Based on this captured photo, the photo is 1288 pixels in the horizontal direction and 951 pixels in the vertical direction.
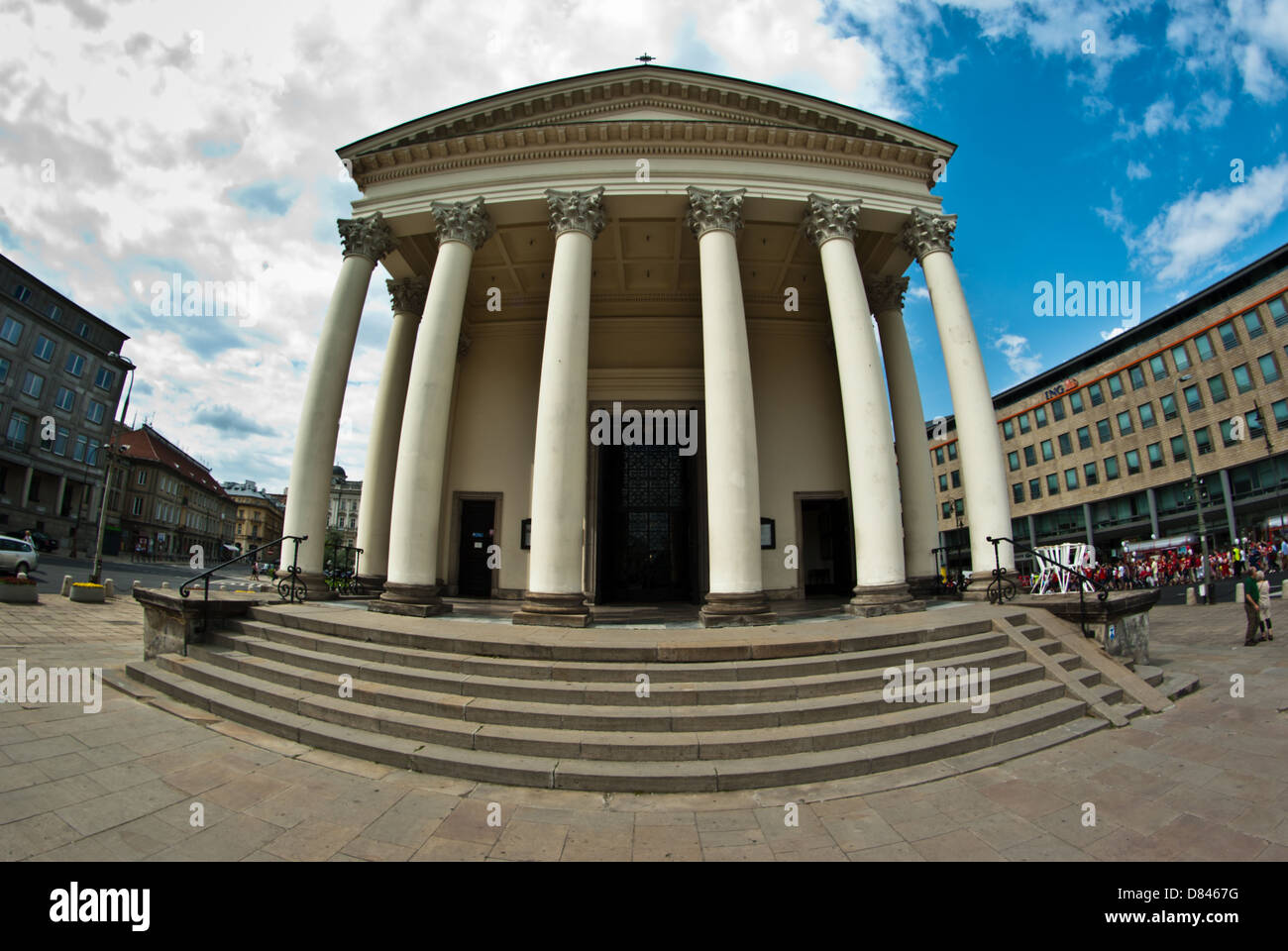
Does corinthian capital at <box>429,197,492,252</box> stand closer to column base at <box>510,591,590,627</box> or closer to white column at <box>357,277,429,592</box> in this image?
white column at <box>357,277,429,592</box>

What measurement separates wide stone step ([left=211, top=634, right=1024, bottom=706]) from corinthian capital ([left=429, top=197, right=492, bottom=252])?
8.93 meters

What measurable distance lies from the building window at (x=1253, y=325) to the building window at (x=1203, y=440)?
21.3 ft

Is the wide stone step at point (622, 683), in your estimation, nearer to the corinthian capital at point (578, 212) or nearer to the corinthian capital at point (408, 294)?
the corinthian capital at point (578, 212)

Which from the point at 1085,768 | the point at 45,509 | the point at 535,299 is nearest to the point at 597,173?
the point at 535,299

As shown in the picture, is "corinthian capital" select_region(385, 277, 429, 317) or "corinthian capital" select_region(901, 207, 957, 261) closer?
"corinthian capital" select_region(901, 207, 957, 261)

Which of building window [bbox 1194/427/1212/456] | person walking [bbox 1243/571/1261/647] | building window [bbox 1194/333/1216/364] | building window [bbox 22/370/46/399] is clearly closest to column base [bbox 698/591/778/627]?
person walking [bbox 1243/571/1261/647]

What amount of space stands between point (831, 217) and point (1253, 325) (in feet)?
140

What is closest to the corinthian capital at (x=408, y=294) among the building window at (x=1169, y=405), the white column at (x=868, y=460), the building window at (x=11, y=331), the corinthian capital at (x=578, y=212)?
the corinthian capital at (x=578, y=212)

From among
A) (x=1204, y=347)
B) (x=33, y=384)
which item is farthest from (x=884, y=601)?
(x=33, y=384)

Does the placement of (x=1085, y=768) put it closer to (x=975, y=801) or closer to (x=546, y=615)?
(x=975, y=801)

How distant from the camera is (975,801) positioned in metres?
3.90

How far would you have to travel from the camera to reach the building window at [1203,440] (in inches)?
1361

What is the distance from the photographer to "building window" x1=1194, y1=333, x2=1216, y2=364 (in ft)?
114

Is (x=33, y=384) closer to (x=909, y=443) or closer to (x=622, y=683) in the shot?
(x=622, y=683)
